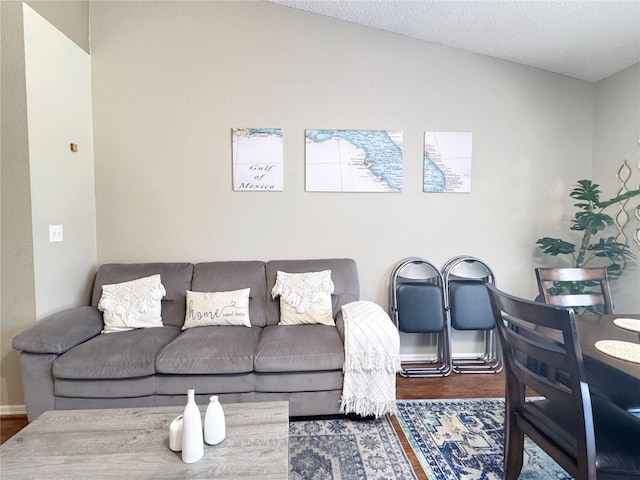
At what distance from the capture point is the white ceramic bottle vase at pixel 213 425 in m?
1.16

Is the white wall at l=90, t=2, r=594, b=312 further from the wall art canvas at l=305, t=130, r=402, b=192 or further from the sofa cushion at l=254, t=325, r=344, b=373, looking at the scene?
the sofa cushion at l=254, t=325, r=344, b=373

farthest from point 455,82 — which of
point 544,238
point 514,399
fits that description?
point 514,399

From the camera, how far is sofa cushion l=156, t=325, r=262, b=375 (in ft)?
5.97

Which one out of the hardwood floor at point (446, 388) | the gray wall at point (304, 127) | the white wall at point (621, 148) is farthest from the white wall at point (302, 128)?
the hardwood floor at point (446, 388)

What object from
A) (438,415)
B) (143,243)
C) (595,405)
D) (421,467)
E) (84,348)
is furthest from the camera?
(143,243)

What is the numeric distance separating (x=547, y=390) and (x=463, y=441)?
929 millimetres

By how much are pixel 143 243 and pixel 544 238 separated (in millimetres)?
3550

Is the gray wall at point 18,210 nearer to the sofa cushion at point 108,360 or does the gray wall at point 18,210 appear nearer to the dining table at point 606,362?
the sofa cushion at point 108,360

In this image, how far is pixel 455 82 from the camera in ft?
8.98

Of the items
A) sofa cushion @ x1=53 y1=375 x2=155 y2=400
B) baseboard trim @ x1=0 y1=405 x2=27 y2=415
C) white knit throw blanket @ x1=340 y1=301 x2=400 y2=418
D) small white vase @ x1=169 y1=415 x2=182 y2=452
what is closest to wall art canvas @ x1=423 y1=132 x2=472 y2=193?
white knit throw blanket @ x1=340 y1=301 x2=400 y2=418

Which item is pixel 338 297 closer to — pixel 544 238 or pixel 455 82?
pixel 544 238

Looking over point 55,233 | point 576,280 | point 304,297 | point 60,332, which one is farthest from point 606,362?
point 55,233

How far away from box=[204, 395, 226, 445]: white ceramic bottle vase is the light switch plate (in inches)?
74.6

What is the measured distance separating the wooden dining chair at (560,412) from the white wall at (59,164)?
9.07ft
